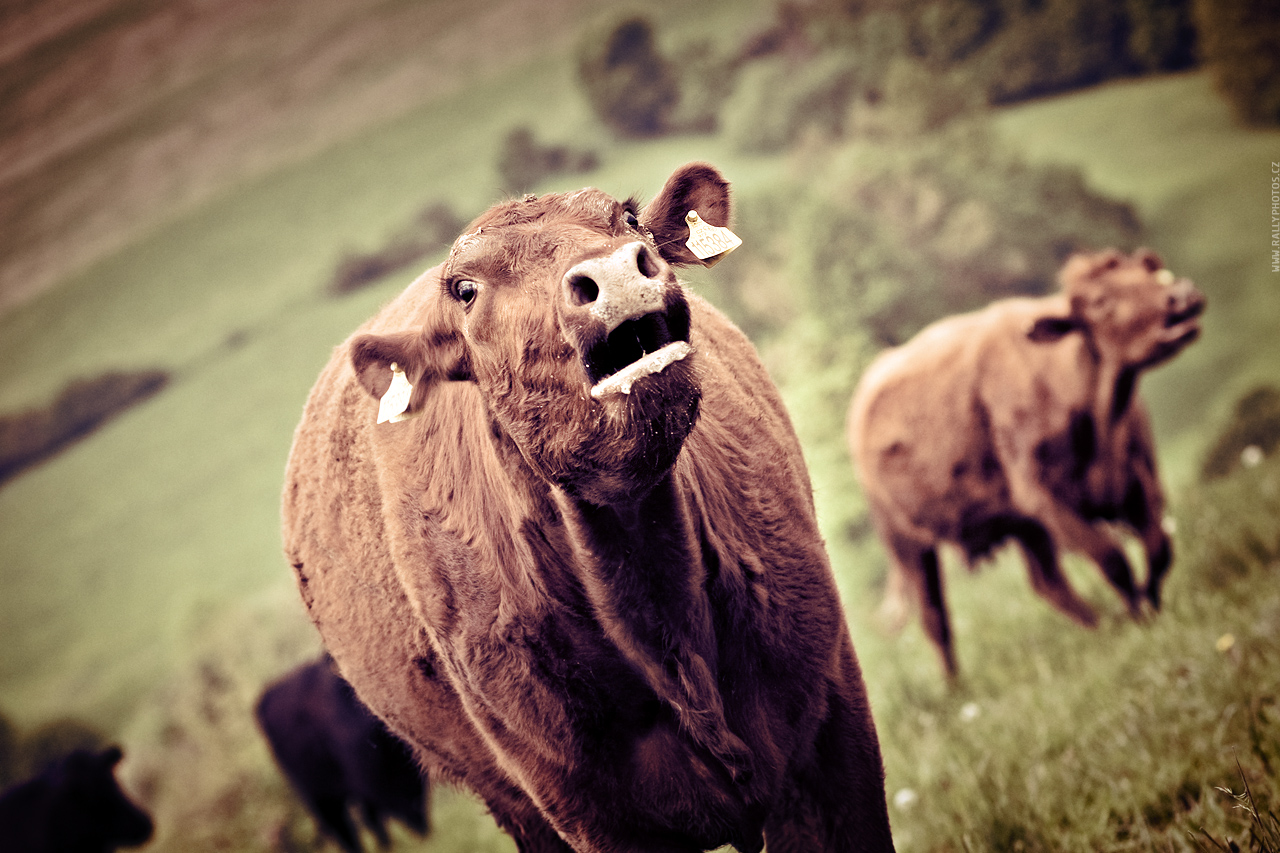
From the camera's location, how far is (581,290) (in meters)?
1.62

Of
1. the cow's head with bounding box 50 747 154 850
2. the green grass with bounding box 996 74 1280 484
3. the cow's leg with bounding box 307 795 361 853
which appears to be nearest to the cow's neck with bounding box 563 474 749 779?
the cow's leg with bounding box 307 795 361 853

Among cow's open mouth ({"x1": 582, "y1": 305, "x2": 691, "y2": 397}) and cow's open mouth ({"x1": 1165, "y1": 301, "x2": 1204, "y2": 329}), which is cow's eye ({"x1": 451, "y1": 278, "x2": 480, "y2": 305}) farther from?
cow's open mouth ({"x1": 1165, "y1": 301, "x2": 1204, "y2": 329})

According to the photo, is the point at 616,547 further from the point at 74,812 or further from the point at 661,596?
the point at 74,812

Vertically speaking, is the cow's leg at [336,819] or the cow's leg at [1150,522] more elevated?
the cow's leg at [1150,522]

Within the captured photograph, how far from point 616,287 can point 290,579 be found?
399 inches

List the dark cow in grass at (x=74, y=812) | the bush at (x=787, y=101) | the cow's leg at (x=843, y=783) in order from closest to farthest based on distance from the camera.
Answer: the cow's leg at (x=843, y=783), the dark cow in grass at (x=74, y=812), the bush at (x=787, y=101)

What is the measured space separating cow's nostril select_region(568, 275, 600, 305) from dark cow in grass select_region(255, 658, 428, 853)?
6.30 m

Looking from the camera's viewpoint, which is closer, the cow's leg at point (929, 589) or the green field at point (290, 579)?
the green field at point (290, 579)

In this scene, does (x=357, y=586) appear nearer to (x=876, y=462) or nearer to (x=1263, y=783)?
(x=1263, y=783)

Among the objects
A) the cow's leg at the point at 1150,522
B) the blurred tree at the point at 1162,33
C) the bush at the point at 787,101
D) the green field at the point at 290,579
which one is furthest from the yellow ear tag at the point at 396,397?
the blurred tree at the point at 1162,33

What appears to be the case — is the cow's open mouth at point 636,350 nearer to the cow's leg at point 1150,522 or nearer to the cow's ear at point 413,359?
the cow's ear at point 413,359

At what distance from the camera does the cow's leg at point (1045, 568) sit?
5941 mm

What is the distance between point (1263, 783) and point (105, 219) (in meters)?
14.2

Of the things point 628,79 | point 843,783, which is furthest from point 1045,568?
point 628,79
